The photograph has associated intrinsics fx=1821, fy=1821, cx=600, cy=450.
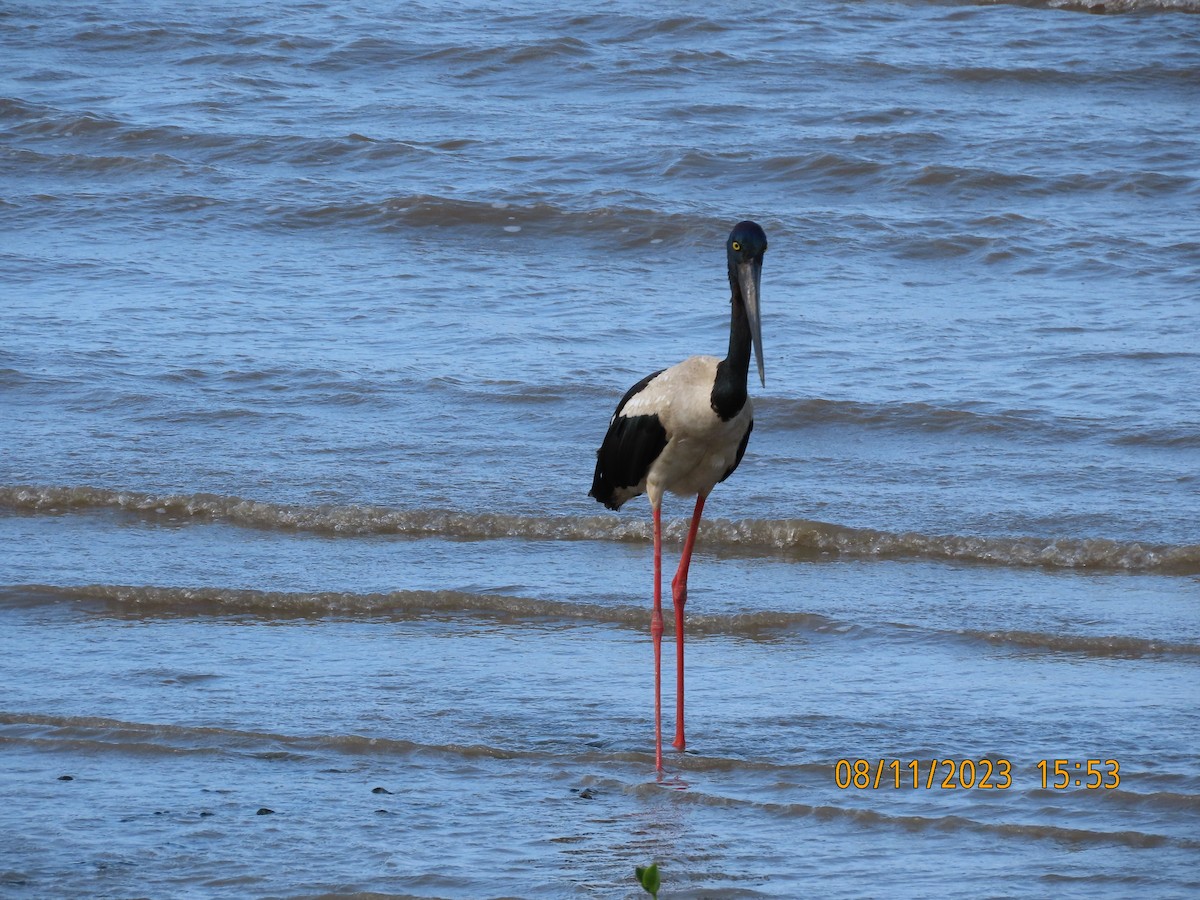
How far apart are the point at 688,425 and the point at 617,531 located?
207 centimetres

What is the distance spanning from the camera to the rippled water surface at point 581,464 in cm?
535

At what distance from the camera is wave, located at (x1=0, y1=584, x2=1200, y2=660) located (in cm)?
732

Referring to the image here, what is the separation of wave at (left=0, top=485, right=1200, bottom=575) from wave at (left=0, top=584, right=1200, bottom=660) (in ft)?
3.13

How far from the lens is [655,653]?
6598mm

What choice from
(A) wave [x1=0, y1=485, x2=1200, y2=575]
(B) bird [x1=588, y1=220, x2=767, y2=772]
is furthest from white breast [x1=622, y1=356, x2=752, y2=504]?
(A) wave [x1=0, y1=485, x2=1200, y2=575]

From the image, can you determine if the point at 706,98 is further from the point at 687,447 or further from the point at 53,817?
the point at 53,817

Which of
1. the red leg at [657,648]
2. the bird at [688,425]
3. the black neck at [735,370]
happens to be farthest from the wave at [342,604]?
the black neck at [735,370]

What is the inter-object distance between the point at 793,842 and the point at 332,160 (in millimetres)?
11782

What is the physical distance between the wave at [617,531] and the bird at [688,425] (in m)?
1.37

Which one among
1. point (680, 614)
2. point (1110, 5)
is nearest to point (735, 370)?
point (680, 614)
